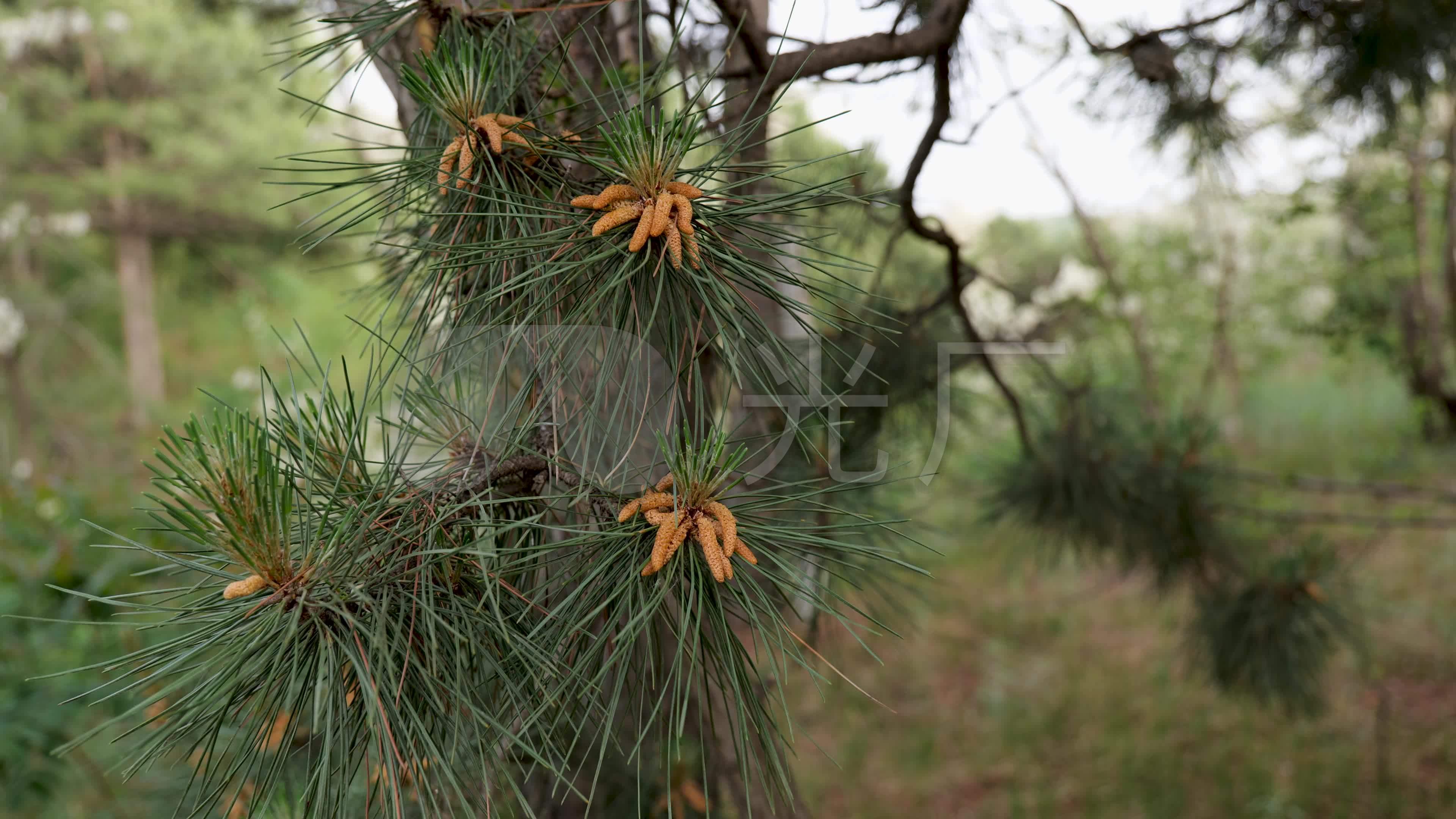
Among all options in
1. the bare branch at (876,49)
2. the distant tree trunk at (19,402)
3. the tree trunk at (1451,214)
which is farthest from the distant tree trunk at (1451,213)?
the distant tree trunk at (19,402)

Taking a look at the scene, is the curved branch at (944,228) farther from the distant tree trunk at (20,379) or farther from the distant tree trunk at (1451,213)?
the distant tree trunk at (20,379)

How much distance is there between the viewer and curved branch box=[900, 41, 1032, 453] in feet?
2.16

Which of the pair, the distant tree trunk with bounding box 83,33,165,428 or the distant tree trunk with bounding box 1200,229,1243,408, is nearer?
the distant tree trunk with bounding box 1200,229,1243,408

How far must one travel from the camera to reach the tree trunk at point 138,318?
479cm

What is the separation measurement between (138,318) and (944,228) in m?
5.48

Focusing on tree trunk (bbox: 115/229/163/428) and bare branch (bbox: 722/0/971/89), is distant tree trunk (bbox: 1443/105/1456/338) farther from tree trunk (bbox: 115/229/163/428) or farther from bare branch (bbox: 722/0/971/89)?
tree trunk (bbox: 115/229/163/428)

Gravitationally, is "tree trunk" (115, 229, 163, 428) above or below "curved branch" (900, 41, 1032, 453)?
above

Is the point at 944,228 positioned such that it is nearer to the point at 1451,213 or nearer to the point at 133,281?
the point at 1451,213

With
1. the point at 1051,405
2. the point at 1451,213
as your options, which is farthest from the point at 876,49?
the point at 1451,213

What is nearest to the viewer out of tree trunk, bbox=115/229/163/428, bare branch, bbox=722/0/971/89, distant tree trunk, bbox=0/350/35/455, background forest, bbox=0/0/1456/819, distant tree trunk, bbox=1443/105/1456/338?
bare branch, bbox=722/0/971/89

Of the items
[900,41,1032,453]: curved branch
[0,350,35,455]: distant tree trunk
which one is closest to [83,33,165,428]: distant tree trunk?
[0,350,35,455]: distant tree trunk

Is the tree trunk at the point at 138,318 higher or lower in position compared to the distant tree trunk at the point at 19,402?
higher

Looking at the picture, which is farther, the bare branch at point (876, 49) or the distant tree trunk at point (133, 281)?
the distant tree trunk at point (133, 281)

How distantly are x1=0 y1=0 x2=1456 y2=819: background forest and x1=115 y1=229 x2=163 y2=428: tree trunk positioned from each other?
22mm
